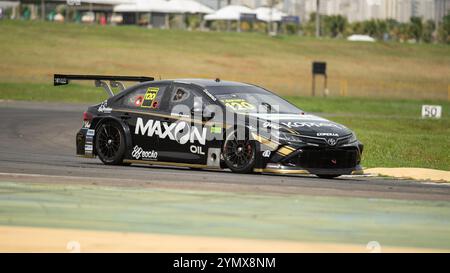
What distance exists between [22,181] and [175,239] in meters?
4.43

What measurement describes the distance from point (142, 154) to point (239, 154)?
171 cm

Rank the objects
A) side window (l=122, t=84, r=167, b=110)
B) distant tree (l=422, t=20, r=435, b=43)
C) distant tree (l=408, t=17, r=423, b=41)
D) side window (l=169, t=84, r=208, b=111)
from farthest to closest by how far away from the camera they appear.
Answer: distant tree (l=408, t=17, r=423, b=41), distant tree (l=422, t=20, r=435, b=43), side window (l=122, t=84, r=167, b=110), side window (l=169, t=84, r=208, b=111)

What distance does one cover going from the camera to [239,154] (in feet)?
47.3

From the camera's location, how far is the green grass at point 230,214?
30.0 ft

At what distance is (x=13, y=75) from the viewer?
2169 inches

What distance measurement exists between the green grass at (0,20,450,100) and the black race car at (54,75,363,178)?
38.2m

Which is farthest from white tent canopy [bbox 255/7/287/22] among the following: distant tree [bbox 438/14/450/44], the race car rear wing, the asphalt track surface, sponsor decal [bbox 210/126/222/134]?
sponsor decal [bbox 210/126/222/134]

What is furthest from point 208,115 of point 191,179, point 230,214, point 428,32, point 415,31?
point 415,31

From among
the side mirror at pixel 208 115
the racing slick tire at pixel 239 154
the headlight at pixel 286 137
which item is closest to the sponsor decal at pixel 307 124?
the headlight at pixel 286 137

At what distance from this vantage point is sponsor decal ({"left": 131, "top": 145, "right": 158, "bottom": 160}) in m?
15.3

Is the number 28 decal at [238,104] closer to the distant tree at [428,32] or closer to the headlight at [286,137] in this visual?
the headlight at [286,137]

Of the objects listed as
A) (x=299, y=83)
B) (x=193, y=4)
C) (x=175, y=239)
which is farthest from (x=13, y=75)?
(x=175, y=239)

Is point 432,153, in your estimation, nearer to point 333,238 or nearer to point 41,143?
point 41,143

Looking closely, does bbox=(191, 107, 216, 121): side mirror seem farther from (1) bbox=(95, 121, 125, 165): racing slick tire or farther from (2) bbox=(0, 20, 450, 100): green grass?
(2) bbox=(0, 20, 450, 100): green grass
